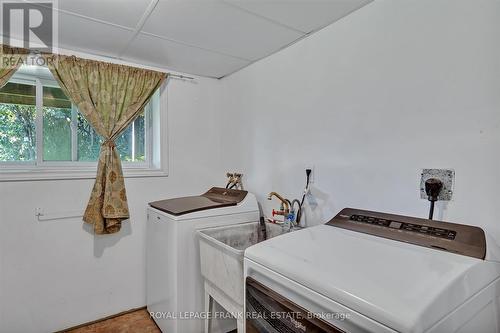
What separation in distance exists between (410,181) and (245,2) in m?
1.27

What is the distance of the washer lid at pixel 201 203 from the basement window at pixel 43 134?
1.51 feet

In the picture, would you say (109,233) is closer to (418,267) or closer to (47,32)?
(47,32)

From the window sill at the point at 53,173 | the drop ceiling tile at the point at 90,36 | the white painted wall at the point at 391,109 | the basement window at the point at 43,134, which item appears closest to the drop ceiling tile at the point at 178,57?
the drop ceiling tile at the point at 90,36

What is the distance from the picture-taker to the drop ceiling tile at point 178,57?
1.99 meters

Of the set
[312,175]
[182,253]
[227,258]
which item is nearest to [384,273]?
[227,258]

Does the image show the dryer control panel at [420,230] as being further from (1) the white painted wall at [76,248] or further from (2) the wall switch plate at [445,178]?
(1) the white painted wall at [76,248]

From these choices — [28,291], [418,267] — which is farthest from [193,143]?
[418,267]

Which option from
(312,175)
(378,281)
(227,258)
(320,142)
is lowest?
(227,258)

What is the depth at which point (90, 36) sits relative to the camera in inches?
73.3

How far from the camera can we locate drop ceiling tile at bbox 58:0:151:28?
4.85 feet

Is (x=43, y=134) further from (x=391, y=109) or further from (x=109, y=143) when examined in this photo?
(x=391, y=109)

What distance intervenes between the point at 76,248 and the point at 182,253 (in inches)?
36.3

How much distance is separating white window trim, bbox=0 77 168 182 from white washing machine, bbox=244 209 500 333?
1534 mm

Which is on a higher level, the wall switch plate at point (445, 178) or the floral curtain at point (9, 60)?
the floral curtain at point (9, 60)
